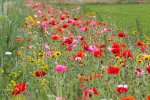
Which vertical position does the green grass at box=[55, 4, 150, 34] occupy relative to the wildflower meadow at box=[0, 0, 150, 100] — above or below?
below

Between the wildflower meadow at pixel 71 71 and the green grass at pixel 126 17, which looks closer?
the wildflower meadow at pixel 71 71

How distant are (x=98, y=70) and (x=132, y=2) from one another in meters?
27.0

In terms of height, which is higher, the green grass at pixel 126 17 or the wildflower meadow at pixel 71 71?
the wildflower meadow at pixel 71 71

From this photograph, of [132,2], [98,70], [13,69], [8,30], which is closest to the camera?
[98,70]

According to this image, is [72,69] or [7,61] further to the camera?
[7,61]

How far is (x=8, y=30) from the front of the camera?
6.53 m

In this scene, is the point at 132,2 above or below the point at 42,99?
below

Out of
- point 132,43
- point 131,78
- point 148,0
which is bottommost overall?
point 148,0

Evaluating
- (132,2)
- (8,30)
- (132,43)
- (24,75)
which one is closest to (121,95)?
(24,75)

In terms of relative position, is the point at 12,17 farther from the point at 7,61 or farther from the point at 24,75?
the point at 24,75

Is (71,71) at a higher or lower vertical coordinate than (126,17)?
higher

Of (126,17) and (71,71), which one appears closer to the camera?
(71,71)

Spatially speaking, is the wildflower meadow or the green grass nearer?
the wildflower meadow

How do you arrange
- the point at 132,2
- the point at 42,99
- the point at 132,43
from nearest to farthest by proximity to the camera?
the point at 42,99 → the point at 132,43 → the point at 132,2
